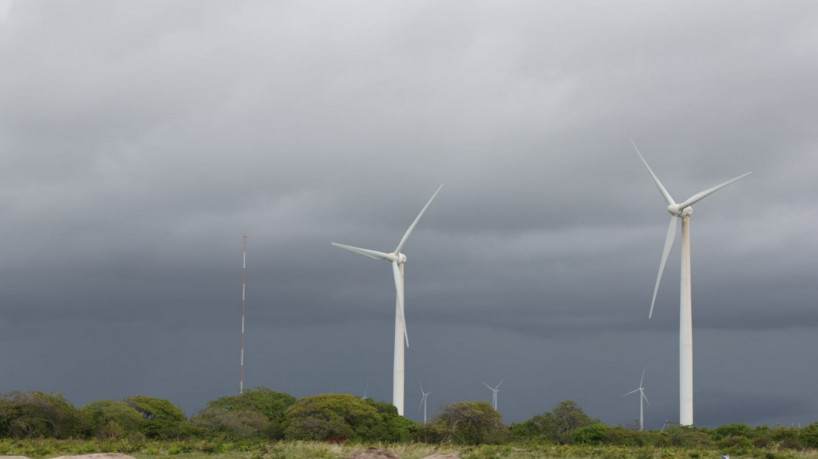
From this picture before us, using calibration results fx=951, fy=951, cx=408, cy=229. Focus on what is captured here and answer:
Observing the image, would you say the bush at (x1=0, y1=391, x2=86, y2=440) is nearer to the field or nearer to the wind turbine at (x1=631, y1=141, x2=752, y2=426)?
the field

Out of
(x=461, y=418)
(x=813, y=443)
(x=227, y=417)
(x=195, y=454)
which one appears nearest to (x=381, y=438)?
(x=461, y=418)

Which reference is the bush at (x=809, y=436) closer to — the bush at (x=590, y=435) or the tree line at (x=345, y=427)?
the tree line at (x=345, y=427)

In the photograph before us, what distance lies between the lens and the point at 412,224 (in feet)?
364

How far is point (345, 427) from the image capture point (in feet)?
251

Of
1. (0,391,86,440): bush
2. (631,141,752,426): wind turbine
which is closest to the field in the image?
(0,391,86,440): bush

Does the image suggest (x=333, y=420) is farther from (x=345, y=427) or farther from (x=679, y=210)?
(x=679, y=210)

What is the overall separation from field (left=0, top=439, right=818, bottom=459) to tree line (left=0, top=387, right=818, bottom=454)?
30.6 ft

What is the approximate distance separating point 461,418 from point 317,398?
1362 centimetres

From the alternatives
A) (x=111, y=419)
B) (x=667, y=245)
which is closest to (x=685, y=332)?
(x=667, y=245)

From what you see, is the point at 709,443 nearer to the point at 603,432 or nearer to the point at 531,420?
the point at 603,432

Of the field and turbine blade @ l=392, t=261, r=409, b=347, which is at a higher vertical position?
turbine blade @ l=392, t=261, r=409, b=347

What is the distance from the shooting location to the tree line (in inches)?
2872

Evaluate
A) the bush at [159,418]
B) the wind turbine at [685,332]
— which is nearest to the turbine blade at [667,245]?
the wind turbine at [685,332]

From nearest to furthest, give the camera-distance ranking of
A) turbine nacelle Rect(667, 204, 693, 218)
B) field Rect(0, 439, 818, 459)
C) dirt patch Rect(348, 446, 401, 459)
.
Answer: dirt patch Rect(348, 446, 401, 459), field Rect(0, 439, 818, 459), turbine nacelle Rect(667, 204, 693, 218)
